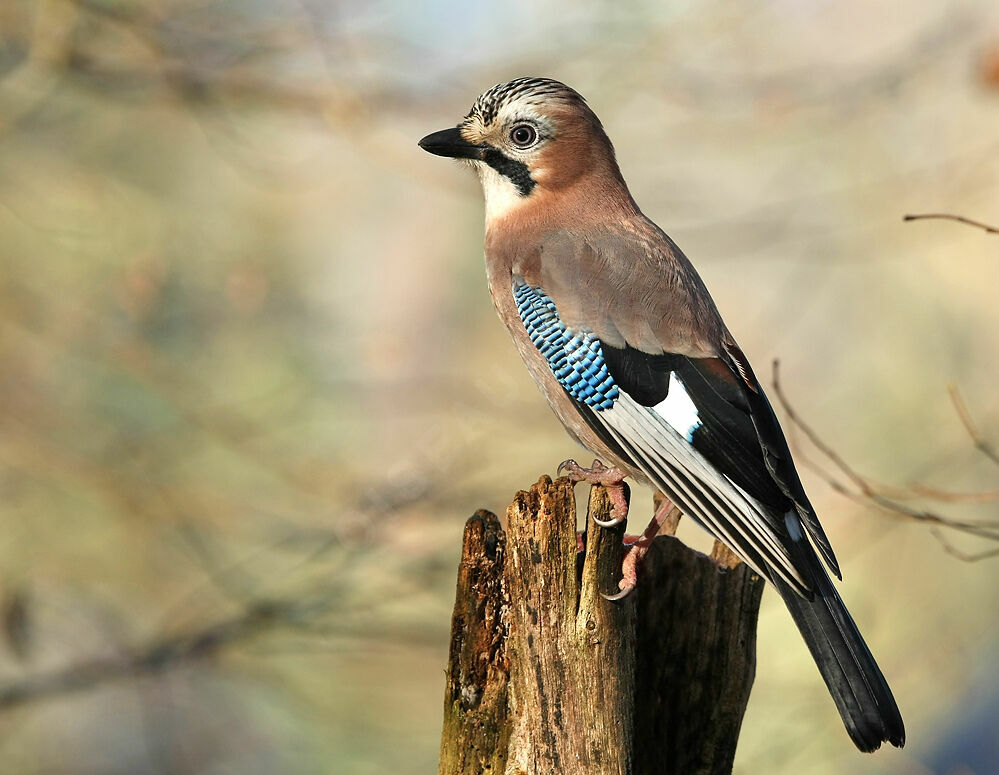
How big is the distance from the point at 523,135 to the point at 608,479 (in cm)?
150

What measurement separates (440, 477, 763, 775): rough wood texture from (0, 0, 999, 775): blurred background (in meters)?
2.29

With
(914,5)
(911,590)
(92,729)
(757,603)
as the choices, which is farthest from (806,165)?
(92,729)

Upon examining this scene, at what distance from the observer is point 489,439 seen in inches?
292

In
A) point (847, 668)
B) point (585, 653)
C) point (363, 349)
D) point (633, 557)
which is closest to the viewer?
point (585, 653)

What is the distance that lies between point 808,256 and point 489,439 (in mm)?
2380

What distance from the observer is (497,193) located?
4770mm

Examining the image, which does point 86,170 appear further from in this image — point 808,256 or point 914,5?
point 914,5

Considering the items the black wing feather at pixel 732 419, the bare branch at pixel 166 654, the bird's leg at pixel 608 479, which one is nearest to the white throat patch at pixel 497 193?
the black wing feather at pixel 732 419

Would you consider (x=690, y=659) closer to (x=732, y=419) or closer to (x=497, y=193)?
(x=732, y=419)

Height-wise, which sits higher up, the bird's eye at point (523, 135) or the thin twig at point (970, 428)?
the bird's eye at point (523, 135)

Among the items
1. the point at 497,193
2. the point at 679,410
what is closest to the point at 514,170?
the point at 497,193

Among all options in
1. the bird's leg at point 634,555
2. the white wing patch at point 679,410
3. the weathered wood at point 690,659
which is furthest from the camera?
the white wing patch at point 679,410

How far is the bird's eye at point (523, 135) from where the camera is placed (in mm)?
4668

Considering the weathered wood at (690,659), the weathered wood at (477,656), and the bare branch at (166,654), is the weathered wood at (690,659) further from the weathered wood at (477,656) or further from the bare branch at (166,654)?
the bare branch at (166,654)
